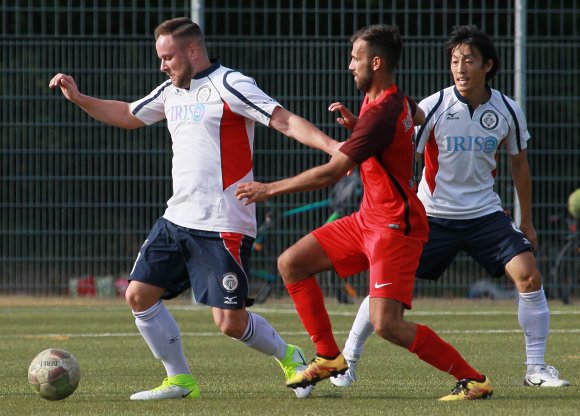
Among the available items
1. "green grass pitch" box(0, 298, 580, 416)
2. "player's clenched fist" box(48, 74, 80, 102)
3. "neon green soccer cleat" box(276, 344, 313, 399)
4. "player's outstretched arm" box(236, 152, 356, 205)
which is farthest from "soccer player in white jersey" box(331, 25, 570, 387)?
"player's clenched fist" box(48, 74, 80, 102)

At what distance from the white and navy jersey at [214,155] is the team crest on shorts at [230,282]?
0.25m

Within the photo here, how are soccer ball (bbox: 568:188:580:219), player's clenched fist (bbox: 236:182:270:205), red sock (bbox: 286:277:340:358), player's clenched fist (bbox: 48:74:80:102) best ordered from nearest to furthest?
player's clenched fist (bbox: 236:182:270:205)
red sock (bbox: 286:277:340:358)
player's clenched fist (bbox: 48:74:80:102)
soccer ball (bbox: 568:188:580:219)

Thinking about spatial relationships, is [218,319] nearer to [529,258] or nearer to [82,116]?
[529,258]

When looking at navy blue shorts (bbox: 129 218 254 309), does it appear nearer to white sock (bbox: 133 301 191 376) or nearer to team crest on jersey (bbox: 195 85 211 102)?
white sock (bbox: 133 301 191 376)

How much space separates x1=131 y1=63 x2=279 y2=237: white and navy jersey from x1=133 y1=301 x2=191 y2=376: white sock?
0.52m

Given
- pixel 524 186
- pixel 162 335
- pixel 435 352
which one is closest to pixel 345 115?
pixel 435 352

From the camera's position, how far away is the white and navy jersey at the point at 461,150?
8.93 m

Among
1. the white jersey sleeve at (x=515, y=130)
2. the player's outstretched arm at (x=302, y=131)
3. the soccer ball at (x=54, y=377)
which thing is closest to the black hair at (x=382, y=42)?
the player's outstretched arm at (x=302, y=131)

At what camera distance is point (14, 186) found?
16.9m

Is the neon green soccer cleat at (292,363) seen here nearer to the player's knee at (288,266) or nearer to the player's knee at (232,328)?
the player's knee at (232,328)

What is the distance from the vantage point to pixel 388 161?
7.37 meters

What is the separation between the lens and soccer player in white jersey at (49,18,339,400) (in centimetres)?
779

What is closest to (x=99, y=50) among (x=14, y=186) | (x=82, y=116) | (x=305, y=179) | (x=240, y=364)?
(x=82, y=116)

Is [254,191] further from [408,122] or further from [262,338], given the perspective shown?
[262,338]
